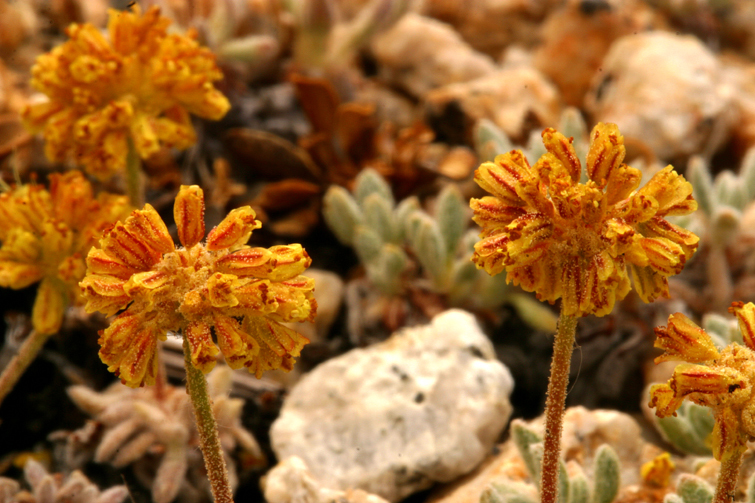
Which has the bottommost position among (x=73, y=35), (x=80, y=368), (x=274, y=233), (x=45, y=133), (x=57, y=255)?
(x=80, y=368)

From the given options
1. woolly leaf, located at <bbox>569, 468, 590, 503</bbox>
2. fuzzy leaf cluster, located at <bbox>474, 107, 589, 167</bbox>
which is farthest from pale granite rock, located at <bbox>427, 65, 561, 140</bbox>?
woolly leaf, located at <bbox>569, 468, 590, 503</bbox>

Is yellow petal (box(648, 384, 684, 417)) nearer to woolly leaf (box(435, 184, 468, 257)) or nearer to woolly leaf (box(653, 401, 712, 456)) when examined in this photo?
woolly leaf (box(653, 401, 712, 456))

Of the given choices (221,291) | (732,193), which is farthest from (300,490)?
(732,193)

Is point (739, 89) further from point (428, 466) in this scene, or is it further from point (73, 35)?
point (73, 35)

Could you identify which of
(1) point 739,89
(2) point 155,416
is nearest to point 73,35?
(2) point 155,416

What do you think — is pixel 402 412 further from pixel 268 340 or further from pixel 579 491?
pixel 268 340

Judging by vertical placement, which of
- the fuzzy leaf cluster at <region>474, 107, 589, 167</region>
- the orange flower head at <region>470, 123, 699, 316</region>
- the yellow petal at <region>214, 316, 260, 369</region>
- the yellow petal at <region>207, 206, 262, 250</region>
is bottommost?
the fuzzy leaf cluster at <region>474, 107, 589, 167</region>

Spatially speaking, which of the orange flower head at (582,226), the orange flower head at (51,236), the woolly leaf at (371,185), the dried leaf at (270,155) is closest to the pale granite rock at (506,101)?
the dried leaf at (270,155)
